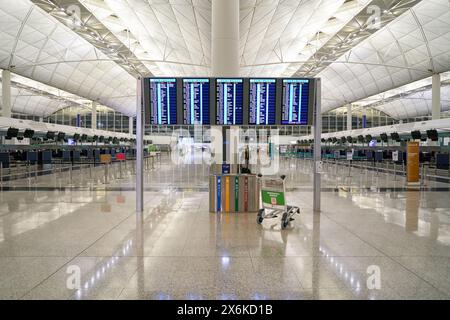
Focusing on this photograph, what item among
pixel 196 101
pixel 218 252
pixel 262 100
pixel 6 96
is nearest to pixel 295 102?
pixel 262 100

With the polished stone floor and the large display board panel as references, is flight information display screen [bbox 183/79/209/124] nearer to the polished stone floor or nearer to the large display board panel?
the large display board panel

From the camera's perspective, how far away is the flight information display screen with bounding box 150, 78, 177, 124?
8.63 meters

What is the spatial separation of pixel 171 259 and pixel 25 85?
50.5 m

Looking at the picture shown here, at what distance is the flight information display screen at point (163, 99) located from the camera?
8633 millimetres

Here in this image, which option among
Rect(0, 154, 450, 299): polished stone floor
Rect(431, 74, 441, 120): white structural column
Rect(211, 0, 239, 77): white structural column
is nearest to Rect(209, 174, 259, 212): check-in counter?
Rect(0, 154, 450, 299): polished stone floor

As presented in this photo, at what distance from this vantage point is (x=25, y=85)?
153 ft

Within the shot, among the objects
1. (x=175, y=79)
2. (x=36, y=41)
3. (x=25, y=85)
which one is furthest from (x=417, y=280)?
(x=25, y=85)

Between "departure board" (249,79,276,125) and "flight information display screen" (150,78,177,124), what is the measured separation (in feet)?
6.32

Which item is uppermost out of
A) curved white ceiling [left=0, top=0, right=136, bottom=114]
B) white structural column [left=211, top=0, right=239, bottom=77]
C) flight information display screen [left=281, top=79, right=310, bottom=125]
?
curved white ceiling [left=0, top=0, right=136, bottom=114]

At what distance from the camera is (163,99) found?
866cm

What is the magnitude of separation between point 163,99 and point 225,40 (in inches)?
152

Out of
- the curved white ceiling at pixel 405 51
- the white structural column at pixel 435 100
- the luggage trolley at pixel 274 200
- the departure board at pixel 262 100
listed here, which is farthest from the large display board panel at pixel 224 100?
the white structural column at pixel 435 100

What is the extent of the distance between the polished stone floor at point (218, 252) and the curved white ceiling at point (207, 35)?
1584 centimetres
